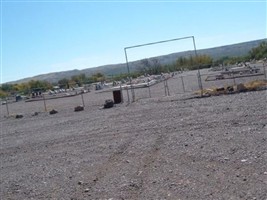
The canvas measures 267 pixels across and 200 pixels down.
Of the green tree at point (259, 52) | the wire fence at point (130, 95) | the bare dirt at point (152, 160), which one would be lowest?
the bare dirt at point (152, 160)

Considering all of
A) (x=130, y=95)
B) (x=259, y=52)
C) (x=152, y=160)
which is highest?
(x=259, y=52)

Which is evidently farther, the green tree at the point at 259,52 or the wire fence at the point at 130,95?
the green tree at the point at 259,52

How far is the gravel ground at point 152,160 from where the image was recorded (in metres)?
8.96

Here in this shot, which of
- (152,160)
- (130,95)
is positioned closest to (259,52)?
(130,95)

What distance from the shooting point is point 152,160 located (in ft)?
38.5

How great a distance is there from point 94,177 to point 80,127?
11689 mm

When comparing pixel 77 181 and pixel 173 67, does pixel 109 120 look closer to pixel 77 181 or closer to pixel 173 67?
pixel 77 181

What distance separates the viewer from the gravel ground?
8961 millimetres

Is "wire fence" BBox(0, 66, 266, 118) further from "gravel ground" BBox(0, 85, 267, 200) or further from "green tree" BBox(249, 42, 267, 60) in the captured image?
"green tree" BBox(249, 42, 267, 60)

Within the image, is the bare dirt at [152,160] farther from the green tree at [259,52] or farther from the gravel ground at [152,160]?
the green tree at [259,52]

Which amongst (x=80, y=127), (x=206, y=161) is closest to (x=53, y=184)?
(x=206, y=161)

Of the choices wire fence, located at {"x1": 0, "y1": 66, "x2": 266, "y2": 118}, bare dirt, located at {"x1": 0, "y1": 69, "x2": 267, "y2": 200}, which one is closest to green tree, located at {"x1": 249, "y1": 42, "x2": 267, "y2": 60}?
wire fence, located at {"x1": 0, "y1": 66, "x2": 266, "y2": 118}

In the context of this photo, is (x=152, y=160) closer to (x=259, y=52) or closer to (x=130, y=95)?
(x=130, y=95)

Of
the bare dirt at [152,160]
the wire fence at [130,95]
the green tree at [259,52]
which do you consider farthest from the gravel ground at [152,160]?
the green tree at [259,52]
